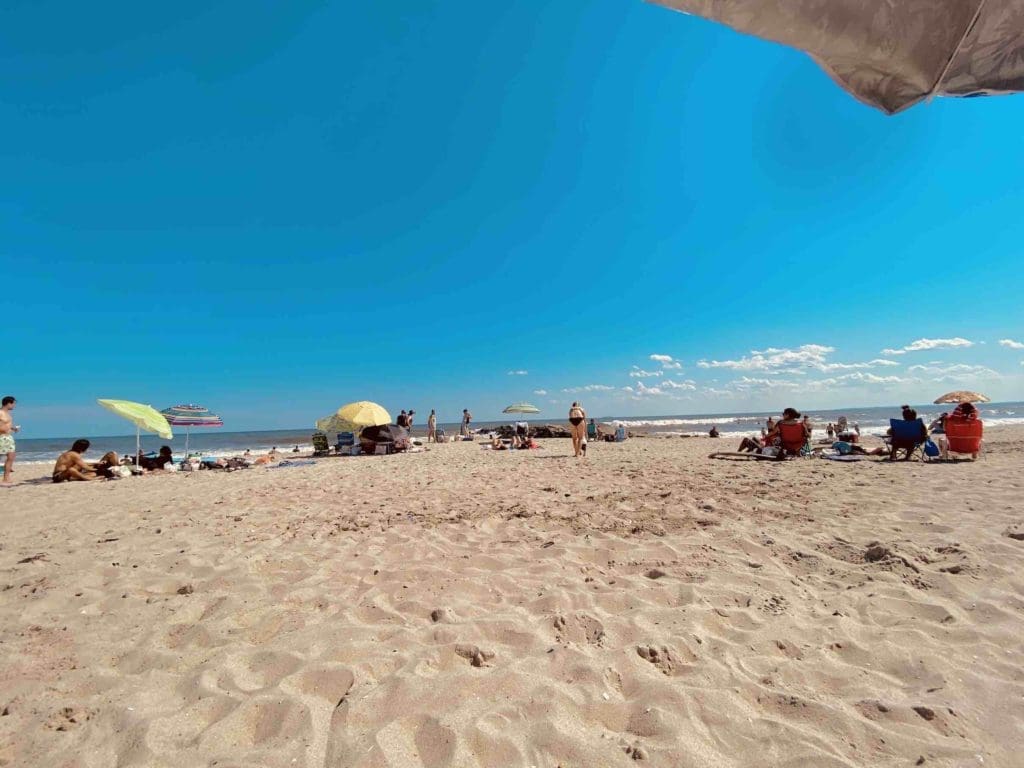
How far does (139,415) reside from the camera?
11.1m

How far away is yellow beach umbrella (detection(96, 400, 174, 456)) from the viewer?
1086 cm

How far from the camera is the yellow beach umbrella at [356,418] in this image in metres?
16.7

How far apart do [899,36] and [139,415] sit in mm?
14391

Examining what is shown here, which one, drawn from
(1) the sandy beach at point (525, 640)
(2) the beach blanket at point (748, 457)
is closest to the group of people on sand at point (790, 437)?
(2) the beach blanket at point (748, 457)

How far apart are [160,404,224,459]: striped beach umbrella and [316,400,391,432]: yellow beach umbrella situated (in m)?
3.69

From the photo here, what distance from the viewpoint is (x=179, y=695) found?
2.21 meters

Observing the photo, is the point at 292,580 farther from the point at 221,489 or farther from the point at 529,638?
the point at 221,489

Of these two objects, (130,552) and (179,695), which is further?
(130,552)

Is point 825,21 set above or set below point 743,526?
above

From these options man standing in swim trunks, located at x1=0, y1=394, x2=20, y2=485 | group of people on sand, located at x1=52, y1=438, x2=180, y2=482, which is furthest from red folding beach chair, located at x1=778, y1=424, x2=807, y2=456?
man standing in swim trunks, located at x1=0, y1=394, x2=20, y2=485

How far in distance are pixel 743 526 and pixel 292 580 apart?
4.47 meters

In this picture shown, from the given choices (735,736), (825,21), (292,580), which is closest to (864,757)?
(735,736)

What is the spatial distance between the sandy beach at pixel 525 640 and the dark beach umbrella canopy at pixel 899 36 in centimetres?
251

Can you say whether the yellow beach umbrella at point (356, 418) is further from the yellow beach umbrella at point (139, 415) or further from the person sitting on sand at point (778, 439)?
the person sitting on sand at point (778, 439)
